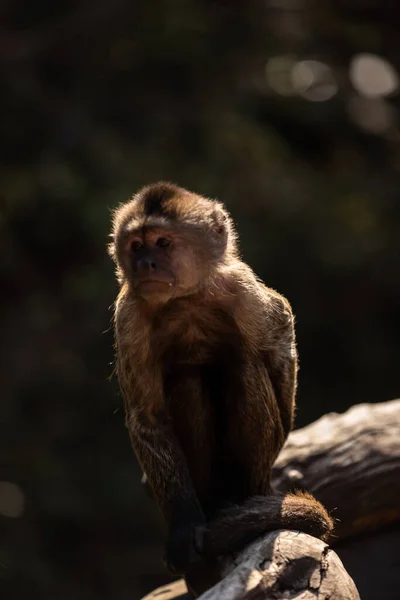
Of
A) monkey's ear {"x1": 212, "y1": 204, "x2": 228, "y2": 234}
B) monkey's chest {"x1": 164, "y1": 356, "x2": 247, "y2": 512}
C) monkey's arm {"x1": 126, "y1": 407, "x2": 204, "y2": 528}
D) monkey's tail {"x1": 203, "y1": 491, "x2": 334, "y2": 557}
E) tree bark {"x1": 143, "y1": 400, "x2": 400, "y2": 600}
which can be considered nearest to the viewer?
monkey's tail {"x1": 203, "y1": 491, "x2": 334, "y2": 557}

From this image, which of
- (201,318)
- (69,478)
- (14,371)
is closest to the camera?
(201,318)

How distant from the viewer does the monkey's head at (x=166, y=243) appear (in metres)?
4.57

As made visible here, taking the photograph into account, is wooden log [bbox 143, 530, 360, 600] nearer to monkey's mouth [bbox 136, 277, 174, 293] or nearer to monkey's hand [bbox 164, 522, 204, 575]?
monkey's hand [bbox 164, 522, 204, 575]

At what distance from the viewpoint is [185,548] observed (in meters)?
4.50

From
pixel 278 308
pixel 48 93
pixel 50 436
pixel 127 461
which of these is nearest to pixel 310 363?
pixel 127 461

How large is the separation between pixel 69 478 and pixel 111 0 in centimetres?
636

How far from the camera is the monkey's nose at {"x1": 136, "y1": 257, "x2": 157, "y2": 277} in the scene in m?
4.51

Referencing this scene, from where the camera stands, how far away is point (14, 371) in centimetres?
1195

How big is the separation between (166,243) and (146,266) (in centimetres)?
25

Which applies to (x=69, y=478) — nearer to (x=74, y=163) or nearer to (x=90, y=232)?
(x=90, y=232)

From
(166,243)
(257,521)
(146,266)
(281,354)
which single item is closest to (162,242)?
(166,243)

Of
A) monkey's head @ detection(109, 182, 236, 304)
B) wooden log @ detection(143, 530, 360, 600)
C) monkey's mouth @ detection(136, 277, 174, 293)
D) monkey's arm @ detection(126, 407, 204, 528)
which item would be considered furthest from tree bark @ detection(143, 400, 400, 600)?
monkey's mouth @ detection(136, 277, 174, 293)

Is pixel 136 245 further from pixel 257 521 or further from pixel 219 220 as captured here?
pixel 257 521

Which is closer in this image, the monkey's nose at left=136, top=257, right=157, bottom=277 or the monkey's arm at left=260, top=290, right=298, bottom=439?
the monkey's nose at left=136, top=257, right=157, bottom=277
